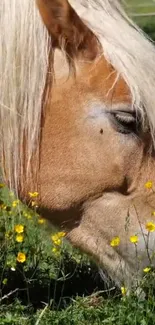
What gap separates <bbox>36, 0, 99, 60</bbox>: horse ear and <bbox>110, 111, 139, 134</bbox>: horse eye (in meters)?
0.30

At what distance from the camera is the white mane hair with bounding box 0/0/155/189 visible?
129 inches

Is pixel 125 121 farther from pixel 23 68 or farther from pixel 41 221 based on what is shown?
pixel 41 221

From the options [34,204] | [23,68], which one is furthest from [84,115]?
[34,204]

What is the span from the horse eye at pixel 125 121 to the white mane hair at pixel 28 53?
93 millimetres

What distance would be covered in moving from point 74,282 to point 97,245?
1.04 m

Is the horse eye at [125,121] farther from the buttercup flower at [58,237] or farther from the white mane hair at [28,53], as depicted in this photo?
the buttercup flower at [58,237]

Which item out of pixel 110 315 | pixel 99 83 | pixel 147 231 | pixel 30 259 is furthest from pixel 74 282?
pixel 99 83

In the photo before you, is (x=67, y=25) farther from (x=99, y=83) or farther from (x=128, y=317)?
(x=128, y=317)

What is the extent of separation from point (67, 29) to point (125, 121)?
0.50m

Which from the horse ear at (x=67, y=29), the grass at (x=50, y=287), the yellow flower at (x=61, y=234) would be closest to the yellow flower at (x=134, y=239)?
the grass at (x=50, y=287)

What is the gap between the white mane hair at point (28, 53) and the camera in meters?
3.29

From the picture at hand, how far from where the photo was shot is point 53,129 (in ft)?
11.0

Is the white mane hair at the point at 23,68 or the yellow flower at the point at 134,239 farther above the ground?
the white mane hair at the point at 23,68

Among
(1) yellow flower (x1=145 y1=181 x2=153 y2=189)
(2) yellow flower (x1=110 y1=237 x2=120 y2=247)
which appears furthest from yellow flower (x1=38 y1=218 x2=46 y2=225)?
(1) yellow flower (x1=145 y1=181 x2=153 y2=189)
